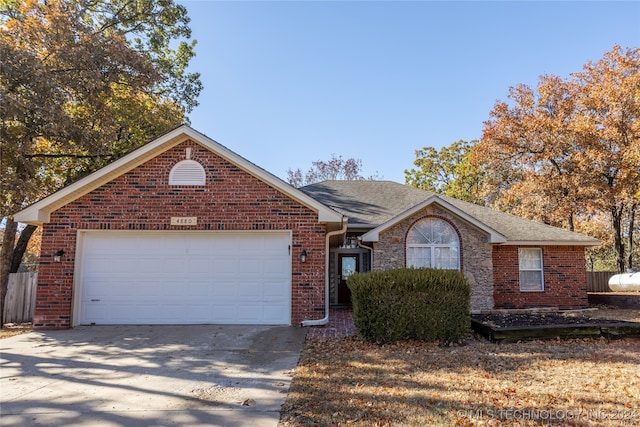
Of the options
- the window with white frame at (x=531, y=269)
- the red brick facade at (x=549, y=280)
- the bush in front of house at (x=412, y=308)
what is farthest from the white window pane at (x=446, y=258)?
the bush in front of house at (x=412, y=308)

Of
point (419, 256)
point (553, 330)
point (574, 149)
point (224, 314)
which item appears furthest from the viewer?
point (574, 149)

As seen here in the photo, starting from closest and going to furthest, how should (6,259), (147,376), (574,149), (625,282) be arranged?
1. (147,376)
2. (6,259)
3. (625,282)
4. (574,149)

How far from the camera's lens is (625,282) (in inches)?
695

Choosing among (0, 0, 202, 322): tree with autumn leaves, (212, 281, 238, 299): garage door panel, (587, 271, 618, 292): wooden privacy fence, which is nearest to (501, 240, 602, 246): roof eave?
(587, 271, 618, 292): wooden privacy fence

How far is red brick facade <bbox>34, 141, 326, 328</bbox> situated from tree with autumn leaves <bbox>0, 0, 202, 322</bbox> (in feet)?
7.42

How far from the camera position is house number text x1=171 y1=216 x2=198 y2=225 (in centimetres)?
966

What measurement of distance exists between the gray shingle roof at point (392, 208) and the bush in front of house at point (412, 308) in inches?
209

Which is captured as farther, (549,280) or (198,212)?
(549,280)

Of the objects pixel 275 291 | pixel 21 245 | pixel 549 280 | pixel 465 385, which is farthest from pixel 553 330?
pixel 21 245

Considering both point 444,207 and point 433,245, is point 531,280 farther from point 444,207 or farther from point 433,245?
point 444,207

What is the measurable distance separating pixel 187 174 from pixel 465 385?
7.82 metres

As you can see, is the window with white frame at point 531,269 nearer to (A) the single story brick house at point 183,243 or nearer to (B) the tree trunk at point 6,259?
(A) the single story brick house at point 183,243

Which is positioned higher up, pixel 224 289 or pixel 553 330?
pixel 224 289

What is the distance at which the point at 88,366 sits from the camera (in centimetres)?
620
